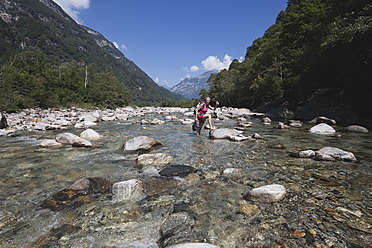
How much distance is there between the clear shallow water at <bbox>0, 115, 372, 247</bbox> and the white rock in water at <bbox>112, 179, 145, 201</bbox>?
17 centimetres

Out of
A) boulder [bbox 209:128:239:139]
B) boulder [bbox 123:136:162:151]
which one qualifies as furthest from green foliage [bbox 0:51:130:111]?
boulder [bbox 209:128:239:139]

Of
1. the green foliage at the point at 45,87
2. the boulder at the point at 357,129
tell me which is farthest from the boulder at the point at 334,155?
the green foliage at the point at 45,87

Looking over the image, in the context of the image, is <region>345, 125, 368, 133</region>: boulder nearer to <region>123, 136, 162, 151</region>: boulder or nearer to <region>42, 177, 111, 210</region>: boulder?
<region>123, 136, 162, 151</region>: boulder

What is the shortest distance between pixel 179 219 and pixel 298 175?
3.14 m

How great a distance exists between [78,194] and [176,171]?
6.87 ft

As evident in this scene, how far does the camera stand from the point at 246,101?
1636 inches

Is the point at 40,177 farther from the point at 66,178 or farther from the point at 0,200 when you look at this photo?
the point at 0,200

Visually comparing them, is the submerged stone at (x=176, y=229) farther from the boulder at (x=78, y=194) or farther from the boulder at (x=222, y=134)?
the boulder at (x=222, y=134)

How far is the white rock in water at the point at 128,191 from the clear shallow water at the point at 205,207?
0.55 feet

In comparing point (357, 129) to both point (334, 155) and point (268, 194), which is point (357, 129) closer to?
point (334, 155)

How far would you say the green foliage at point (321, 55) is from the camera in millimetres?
12180

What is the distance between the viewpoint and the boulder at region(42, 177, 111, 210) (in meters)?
2.85

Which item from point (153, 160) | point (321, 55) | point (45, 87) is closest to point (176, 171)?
point (153, 160)

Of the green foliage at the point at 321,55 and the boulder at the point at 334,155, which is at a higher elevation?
the green foliage at the point at 321,55
